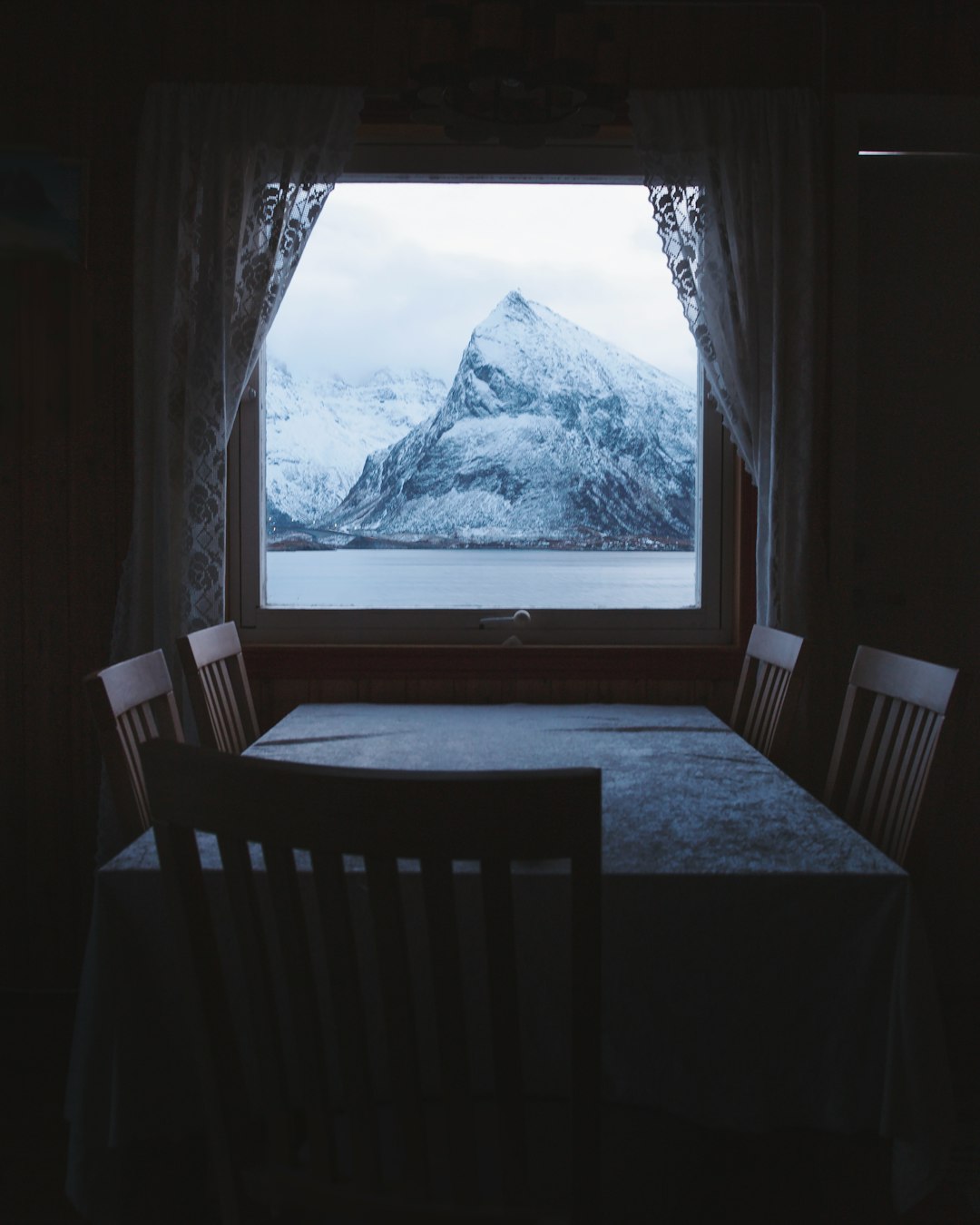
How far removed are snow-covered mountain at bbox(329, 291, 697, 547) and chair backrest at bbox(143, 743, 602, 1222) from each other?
2.11m

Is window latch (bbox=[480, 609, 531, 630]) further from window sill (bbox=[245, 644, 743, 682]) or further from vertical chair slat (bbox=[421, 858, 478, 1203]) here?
vertical chair slat (bbox=[421, 858, 478, 1203])

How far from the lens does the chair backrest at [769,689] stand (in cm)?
210

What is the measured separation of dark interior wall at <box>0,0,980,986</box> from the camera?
2.61 m

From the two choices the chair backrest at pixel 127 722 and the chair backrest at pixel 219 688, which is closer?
the chair backrest at pixel 127 722

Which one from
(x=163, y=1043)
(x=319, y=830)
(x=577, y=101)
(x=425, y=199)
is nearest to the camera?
(x=319, y=830)

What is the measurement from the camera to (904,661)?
169 centimetres

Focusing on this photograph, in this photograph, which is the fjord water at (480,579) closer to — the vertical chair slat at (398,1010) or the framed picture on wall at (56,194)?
the framed picture on wall at (56,194)

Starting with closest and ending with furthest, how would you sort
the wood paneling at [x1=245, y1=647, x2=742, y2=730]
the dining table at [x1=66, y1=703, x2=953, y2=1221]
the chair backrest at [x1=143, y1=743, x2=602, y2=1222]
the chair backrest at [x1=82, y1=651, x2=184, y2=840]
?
the chair backrest at [x1=143, y1=743, x2=602, y2=1222] < the dining table at [x1=66, y1=703, x2=953, y2=1221] < the chair backrest at [x1=82, y1=651, x2=184, y2=840] < the wood paneling at [x1=245, y1=647, x2=742, y2=730]

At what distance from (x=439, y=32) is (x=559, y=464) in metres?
1.41

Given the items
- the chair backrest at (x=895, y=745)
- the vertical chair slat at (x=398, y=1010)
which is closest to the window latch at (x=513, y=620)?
the chair backrest at (x=895, y=745)

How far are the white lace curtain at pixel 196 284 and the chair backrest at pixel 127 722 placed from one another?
34.1 inches

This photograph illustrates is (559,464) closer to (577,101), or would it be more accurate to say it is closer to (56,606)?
(577,101)

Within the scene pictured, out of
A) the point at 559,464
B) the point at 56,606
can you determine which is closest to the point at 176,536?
the point at 56,606

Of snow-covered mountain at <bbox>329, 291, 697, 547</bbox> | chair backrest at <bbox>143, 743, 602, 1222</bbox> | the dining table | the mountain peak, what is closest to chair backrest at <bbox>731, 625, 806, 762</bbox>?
snow-covered mountain at <bbox>329, 291, 697, 547</bbox>
